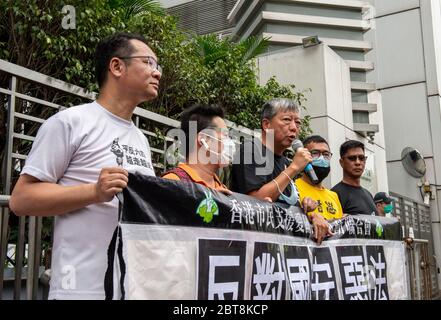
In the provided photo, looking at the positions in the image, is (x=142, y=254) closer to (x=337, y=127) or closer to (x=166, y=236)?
(x=166, y=236)

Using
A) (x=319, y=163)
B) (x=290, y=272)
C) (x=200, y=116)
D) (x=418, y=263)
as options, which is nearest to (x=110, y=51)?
(x=200, y=116)

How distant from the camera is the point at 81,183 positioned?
2.13 m

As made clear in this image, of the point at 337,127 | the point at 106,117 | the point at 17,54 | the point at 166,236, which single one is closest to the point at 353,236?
the point at 166,236

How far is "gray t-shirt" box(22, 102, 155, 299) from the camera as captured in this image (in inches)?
79.4

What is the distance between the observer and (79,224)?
2.05 metres

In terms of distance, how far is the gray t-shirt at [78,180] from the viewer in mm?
2018

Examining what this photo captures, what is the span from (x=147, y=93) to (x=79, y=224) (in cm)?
73

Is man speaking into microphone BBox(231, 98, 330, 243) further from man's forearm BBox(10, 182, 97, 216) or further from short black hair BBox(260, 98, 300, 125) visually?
man's forearm BBox(10, 182, 97, 216)

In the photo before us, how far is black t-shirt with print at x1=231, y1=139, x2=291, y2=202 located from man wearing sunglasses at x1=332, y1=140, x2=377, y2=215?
1093mm

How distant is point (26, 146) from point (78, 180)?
267 cm

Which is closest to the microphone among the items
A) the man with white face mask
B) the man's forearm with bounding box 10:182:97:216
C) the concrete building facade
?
the man with white face mask

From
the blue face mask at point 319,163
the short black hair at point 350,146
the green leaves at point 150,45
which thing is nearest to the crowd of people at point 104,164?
the blue face mask at point 319,163

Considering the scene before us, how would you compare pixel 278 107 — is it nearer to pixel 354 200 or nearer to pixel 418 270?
pixel 354 200

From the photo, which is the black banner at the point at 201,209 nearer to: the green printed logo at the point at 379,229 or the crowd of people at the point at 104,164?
the crowd of people at the point at 104,164
